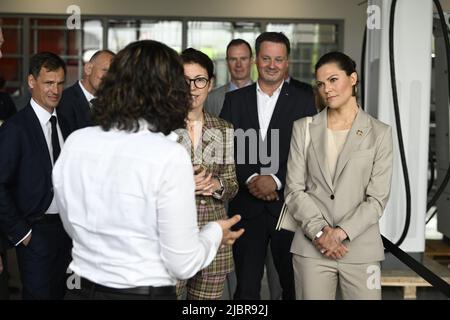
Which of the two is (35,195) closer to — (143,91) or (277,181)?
(277,181)

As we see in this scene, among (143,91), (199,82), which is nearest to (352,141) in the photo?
(199,82)

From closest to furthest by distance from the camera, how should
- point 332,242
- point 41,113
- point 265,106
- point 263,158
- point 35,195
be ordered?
point 332,242 → point 35,195 → point 41,113 → point 263,158 → point 265,106

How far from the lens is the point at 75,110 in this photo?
4242 millimetres

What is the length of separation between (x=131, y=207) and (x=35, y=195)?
4.79 feet

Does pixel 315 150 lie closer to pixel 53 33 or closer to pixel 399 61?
pixel 399 61

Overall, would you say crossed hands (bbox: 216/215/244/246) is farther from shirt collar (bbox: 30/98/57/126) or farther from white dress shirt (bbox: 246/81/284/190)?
white dress shirt (bbox: 246/81/284/190)

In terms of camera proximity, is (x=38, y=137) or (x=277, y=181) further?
(x=277, y=181)

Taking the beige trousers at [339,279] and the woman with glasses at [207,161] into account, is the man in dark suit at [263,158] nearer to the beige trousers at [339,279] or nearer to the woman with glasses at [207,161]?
the woman with glasses at [207,161]

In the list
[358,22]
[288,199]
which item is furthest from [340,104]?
[358,22]

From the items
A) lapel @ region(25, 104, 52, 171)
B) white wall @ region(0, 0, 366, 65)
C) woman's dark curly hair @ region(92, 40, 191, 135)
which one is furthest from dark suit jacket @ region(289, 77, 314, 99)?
white wall @ region(0, 0, 366, 65)

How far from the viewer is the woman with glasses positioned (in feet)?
10.1

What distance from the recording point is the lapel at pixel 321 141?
124 inches

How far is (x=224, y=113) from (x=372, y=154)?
1.19 metres

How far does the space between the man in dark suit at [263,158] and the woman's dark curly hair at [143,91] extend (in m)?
1.77
